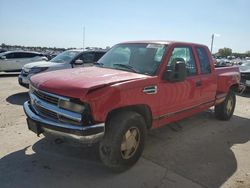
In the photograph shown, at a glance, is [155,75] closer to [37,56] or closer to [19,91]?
[19,91]

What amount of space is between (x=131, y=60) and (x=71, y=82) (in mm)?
1447

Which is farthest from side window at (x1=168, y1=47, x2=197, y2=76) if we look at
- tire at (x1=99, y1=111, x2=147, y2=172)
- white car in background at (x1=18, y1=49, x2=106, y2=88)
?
white car in background at (x1=18, y1=49, x2=106, y2=88)

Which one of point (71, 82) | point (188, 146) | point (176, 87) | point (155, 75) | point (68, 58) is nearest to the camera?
point (71, 82)

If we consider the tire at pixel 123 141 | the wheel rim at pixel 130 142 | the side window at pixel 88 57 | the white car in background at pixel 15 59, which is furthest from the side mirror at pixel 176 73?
the white car in background at pixel 15 59

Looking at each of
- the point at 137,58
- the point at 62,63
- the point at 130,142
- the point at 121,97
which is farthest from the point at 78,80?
the point at 62,63

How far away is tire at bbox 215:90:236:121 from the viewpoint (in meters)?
7.05

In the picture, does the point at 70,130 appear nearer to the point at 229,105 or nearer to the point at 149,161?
the point at 149,161

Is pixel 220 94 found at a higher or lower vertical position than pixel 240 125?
higher

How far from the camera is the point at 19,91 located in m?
10.5

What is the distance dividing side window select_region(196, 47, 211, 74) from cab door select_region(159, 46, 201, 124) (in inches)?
11.6

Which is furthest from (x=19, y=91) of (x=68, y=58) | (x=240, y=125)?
(x=240, y=125)

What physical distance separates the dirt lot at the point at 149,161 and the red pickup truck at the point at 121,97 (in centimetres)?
35

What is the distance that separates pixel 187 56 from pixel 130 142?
2.31m

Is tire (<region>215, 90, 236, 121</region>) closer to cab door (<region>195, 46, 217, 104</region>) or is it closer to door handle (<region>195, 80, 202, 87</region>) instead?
cab door (<region>195, 46, 217, 104</region>)
